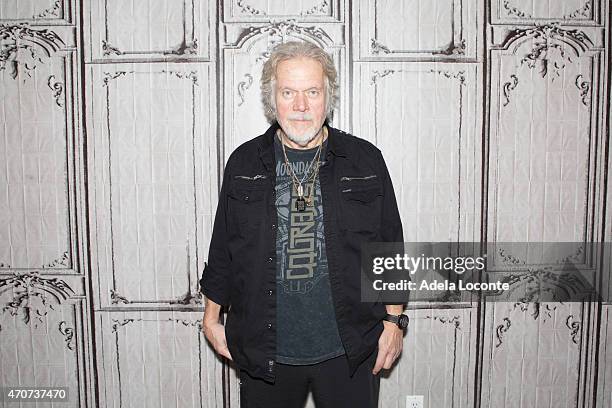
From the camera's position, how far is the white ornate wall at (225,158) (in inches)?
81.0

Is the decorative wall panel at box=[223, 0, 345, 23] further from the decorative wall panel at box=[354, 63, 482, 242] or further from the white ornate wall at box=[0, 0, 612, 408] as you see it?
the decorative wall panel at box=[354, 63, 482, 242]

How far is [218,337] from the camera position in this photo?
1.80m

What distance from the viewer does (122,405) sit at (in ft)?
7.37

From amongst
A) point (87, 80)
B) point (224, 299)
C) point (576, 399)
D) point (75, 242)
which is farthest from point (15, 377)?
point (576, 399)

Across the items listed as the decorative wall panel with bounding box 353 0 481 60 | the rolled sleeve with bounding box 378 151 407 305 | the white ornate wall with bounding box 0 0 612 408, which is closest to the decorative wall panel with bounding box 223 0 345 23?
the white ornate wall with bounding box 0 0 612 408

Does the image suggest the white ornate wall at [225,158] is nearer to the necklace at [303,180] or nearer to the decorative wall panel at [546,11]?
the decorative wall panel at [546,11]

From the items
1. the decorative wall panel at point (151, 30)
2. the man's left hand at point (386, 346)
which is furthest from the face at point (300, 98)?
the man's left hand at point (386, 346)

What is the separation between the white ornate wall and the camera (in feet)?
6.75

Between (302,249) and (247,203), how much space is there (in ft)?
0.79

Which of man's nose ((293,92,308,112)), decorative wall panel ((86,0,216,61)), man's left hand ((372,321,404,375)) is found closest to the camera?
man's nose ((293,92,308,112))

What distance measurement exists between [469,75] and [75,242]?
176 centimetres

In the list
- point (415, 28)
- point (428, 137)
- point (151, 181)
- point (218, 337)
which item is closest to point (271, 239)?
point (218, 337)

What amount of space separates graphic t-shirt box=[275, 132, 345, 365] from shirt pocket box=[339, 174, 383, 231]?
0.09 meters

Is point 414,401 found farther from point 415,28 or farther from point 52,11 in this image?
point 52,11
